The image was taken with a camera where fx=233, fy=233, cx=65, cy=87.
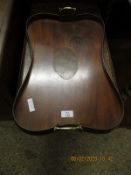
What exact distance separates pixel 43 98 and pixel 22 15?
0.52m

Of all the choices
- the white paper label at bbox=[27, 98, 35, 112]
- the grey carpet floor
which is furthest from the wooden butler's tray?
the grey carpet floor

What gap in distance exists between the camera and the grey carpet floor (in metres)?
1.16

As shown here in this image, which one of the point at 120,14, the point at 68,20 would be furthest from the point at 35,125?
the point at 120,14

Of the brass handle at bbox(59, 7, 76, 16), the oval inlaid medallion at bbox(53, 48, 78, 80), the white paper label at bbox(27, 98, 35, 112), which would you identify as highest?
the brass handle at bbox(59, 7, 76, 16)

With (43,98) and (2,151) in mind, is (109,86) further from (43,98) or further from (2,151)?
(2,151)

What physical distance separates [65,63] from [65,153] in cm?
55

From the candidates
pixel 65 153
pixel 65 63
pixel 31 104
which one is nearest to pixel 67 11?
pixel 65 63

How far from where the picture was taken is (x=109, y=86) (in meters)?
0.84

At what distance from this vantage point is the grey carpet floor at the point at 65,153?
116cm

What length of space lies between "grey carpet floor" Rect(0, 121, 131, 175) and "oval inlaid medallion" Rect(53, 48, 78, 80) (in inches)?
16.4

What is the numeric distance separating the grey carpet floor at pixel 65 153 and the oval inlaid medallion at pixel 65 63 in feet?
1.36
